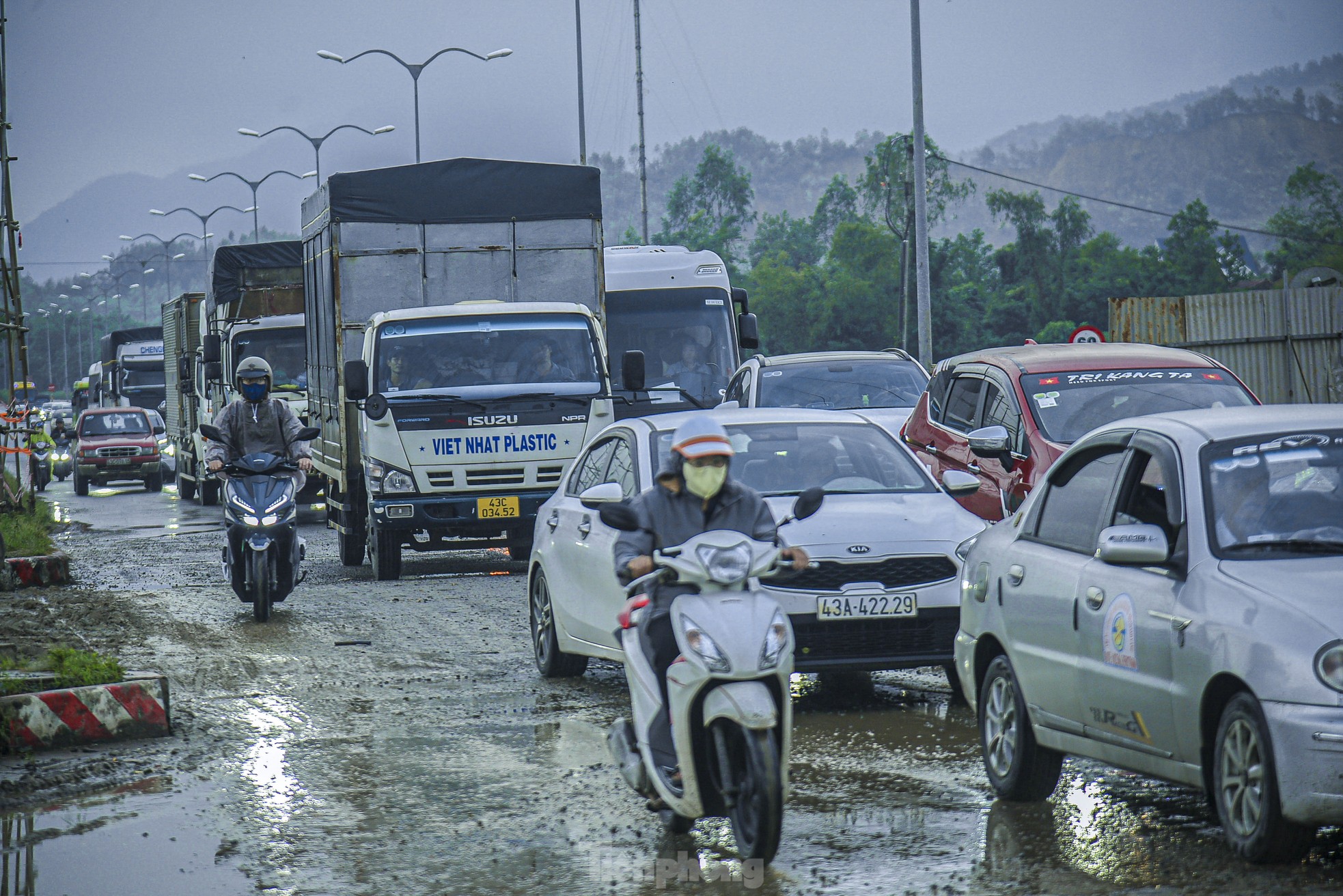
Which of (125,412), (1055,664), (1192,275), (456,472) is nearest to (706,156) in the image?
(1192,275)

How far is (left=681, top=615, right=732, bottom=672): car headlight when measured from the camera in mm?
5344

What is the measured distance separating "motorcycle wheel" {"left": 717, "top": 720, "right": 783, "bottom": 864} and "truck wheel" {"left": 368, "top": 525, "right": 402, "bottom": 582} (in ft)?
32.9

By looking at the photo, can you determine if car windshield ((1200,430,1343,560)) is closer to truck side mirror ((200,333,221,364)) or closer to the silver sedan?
the silver sedan

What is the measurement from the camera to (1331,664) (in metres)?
4.76

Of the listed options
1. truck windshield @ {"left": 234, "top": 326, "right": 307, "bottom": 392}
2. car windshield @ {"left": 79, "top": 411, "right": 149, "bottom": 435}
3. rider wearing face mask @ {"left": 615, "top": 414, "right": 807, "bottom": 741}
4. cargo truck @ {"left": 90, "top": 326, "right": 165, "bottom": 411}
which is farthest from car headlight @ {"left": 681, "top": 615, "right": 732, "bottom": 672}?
cargo truck @ {"left": 90, "top": 326, "right": 165, "bottom": 411}

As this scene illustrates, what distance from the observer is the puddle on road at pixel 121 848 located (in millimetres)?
5391

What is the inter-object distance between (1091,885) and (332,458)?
12.9 metres

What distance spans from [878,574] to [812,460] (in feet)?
4.15

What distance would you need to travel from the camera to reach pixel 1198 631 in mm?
5168

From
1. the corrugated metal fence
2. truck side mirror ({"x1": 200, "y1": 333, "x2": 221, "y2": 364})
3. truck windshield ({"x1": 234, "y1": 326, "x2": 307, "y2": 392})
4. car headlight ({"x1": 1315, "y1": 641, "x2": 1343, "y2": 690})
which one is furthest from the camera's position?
truck windshield ({"x1": 234, "y1": 326, "x2": 307, "y2": 392})

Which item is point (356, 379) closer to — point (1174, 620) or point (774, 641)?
point (774, 641)

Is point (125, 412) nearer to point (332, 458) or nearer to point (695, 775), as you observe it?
point (332, 458)

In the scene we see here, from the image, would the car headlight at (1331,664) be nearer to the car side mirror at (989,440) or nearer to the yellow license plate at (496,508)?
the car side mirror at (989,440)

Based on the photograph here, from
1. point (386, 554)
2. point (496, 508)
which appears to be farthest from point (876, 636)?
point (386, 554)
